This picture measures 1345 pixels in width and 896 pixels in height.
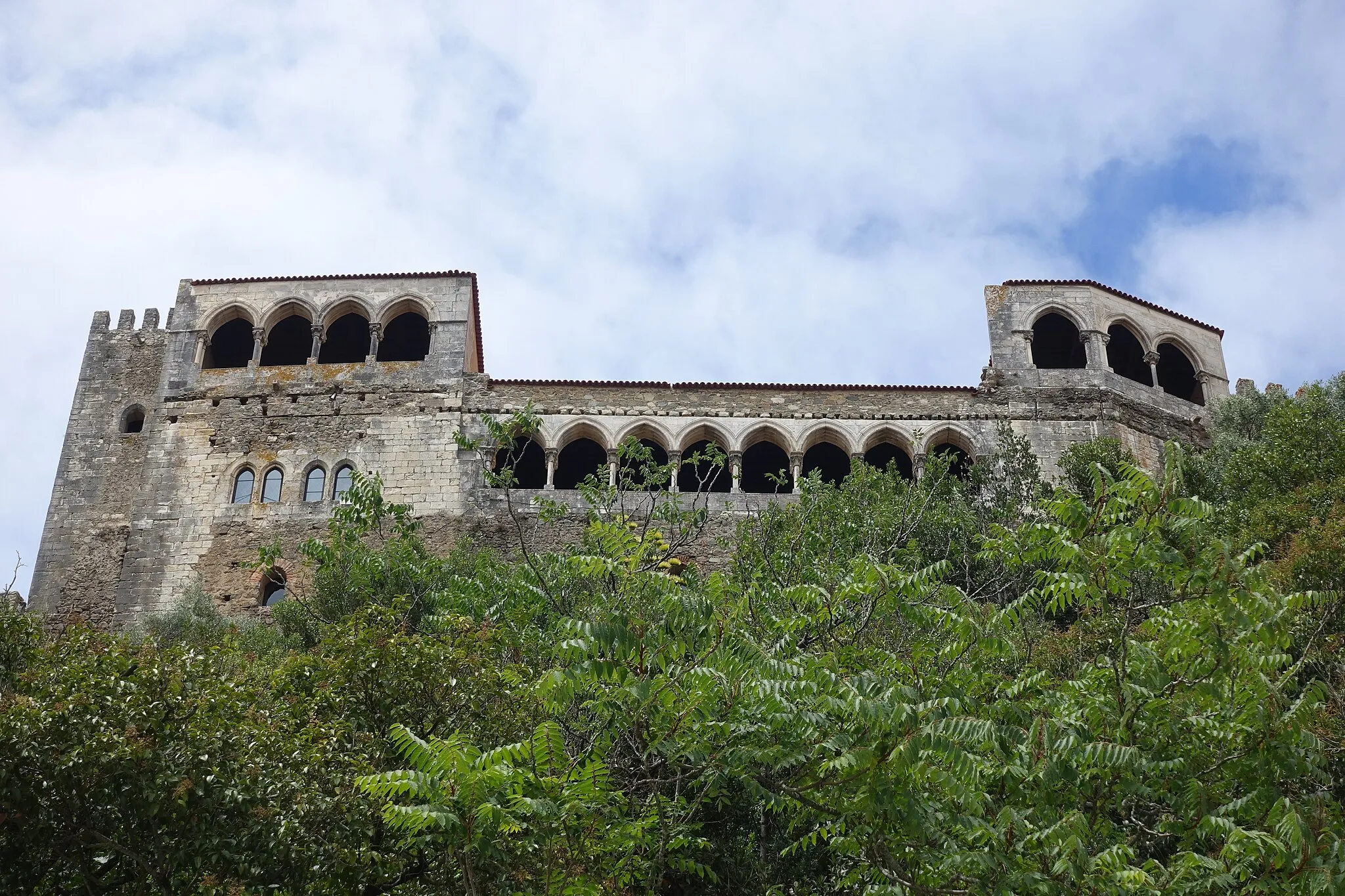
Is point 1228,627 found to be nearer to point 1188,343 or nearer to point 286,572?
point 286,572

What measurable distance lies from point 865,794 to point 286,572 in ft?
80.4

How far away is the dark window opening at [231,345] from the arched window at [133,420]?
7.57 feet

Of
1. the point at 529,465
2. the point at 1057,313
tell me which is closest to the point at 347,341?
the point at 529,465

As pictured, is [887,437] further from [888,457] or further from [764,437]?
[764,437]

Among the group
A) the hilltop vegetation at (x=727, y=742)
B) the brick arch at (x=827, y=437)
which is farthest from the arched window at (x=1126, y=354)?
the hilltop vegetation at (x=727, y=742)

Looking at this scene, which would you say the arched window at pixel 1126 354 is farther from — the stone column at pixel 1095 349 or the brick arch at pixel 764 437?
the brick arch at pixel 764 437

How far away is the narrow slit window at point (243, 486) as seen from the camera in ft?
113

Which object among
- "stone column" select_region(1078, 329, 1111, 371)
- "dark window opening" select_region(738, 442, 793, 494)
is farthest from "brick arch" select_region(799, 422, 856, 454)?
"stone column" select_region(1078, 329, 1111, 371)

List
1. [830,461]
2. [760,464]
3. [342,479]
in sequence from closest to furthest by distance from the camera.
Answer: [342,479]
[830,461]
[760,464]

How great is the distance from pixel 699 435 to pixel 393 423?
8.09 metres

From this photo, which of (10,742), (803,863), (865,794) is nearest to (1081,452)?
(803,863)

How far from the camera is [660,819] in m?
12.5

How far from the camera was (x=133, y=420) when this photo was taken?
121 feet

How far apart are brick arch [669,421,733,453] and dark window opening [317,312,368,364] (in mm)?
9804
